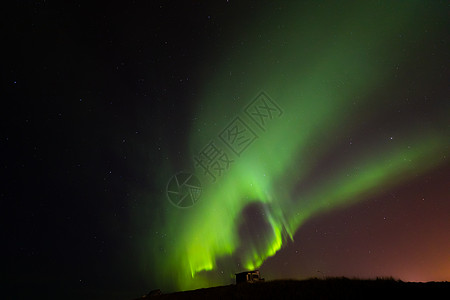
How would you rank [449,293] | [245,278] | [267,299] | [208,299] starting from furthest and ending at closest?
[245,278], [208,299], [267,299], [449,293]

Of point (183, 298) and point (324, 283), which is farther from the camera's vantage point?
point (183, 298)

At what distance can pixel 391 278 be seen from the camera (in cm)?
1531

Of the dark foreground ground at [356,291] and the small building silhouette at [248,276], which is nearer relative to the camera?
the dark foreground ground at [356,291]

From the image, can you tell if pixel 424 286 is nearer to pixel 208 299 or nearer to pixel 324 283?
pixel 324 283

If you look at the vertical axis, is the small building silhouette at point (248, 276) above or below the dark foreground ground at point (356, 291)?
above

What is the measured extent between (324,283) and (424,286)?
4.50 metres

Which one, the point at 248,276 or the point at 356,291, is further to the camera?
the point at 248,276

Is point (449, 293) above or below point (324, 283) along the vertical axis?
below

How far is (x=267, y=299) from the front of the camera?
45.5 feet

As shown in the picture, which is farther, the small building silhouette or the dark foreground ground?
the small building silhouette

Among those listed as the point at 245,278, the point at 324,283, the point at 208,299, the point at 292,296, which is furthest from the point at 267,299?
the point at 245,278

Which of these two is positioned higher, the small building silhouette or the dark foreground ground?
the small building silhouette

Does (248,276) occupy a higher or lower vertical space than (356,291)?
higher

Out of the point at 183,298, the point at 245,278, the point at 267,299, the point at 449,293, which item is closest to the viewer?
the point at 449,293
